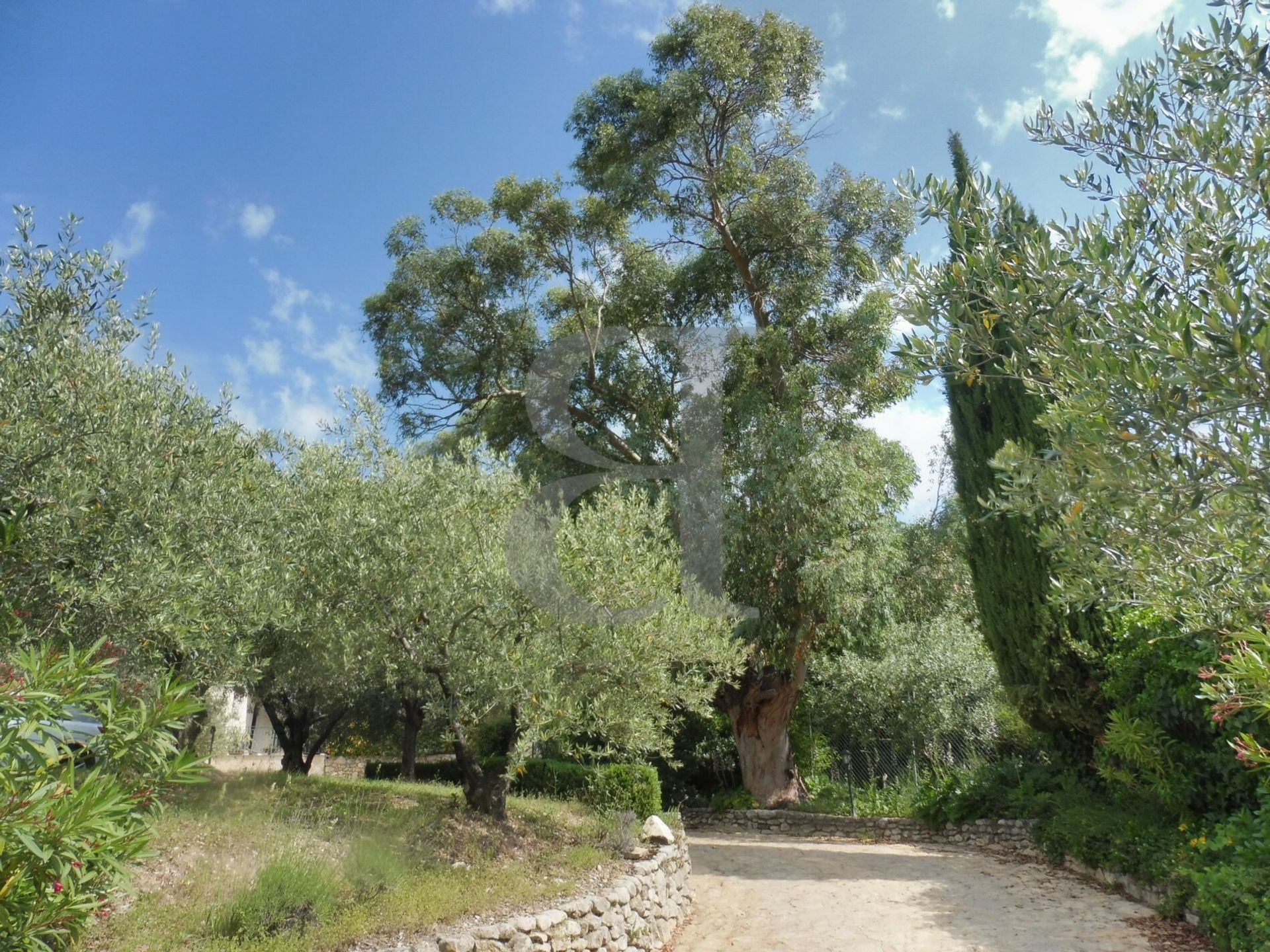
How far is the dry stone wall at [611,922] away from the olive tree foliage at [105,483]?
3.30m

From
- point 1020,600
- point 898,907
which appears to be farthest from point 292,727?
point 1020,600

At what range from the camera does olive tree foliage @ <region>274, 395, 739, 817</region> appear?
798 centimetres

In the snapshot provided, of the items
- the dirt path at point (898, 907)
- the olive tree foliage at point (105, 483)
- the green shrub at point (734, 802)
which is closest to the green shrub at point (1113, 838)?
the dirt path at point (898, 907)

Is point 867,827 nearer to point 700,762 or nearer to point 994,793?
point 994,793

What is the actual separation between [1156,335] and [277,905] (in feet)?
22.4

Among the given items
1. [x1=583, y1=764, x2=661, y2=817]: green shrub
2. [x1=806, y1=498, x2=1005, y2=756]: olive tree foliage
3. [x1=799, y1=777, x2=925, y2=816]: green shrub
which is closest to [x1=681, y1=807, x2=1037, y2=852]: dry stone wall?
[x1=799, y1=777, x2=925, y2=816]: green shrub

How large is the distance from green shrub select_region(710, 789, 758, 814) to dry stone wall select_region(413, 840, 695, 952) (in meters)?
7.02

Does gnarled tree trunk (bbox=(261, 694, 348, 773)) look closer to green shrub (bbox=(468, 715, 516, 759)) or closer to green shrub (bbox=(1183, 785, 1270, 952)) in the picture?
green shrub (bbox=(468, 715, 516, 759))

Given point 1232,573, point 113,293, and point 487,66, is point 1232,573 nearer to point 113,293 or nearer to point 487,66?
point 113,293

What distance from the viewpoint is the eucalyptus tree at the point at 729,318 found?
1508 centimetres

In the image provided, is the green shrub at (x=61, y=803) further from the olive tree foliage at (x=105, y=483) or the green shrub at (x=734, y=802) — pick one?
the green shrub at (x=734, y=802)

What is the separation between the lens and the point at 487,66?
1133 centimetres

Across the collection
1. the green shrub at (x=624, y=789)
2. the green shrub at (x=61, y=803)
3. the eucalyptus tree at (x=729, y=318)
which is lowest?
the green shrub at (x=624, y=789)

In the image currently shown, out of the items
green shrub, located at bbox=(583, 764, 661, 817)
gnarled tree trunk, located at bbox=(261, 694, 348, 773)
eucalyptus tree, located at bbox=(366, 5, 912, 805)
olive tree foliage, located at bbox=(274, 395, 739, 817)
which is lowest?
green shrub, located at bbox=(583, 764, 661, 817)
